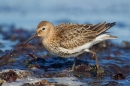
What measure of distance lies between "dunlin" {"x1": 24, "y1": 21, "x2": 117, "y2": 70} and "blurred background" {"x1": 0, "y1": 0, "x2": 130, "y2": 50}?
572cm

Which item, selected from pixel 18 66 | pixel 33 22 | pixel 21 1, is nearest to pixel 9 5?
pixel 21 1

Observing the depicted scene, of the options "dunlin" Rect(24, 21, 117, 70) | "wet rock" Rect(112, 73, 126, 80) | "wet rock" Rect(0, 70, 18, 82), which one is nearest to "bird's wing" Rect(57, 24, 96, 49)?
"dunlin" Rect(24, 21, 117, 70)

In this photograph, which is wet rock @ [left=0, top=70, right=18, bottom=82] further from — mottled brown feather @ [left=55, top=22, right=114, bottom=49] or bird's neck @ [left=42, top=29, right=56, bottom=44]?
mottled brown feather @ [left=55, top=22, right=114, bottom=49]

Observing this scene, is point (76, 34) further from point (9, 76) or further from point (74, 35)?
point (9, 76)

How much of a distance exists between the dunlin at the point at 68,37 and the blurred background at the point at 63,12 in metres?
5.72

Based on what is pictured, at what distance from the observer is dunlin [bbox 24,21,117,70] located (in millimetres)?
8508

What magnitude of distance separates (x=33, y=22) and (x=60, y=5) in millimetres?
2470

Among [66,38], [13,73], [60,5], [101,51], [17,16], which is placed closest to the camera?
[13,73]

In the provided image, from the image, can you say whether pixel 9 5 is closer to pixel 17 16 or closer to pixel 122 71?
pixel 17 16

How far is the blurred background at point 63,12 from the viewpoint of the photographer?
15250 millimetres

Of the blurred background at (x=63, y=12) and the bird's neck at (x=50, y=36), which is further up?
the blurred background at (x=63, y=12)

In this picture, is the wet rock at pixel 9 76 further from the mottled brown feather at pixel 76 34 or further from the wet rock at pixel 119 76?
the wet rock at pixel 119 76

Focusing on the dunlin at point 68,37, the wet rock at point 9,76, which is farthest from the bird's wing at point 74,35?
the wet rock at point 9,76

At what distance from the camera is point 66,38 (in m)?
8.59
